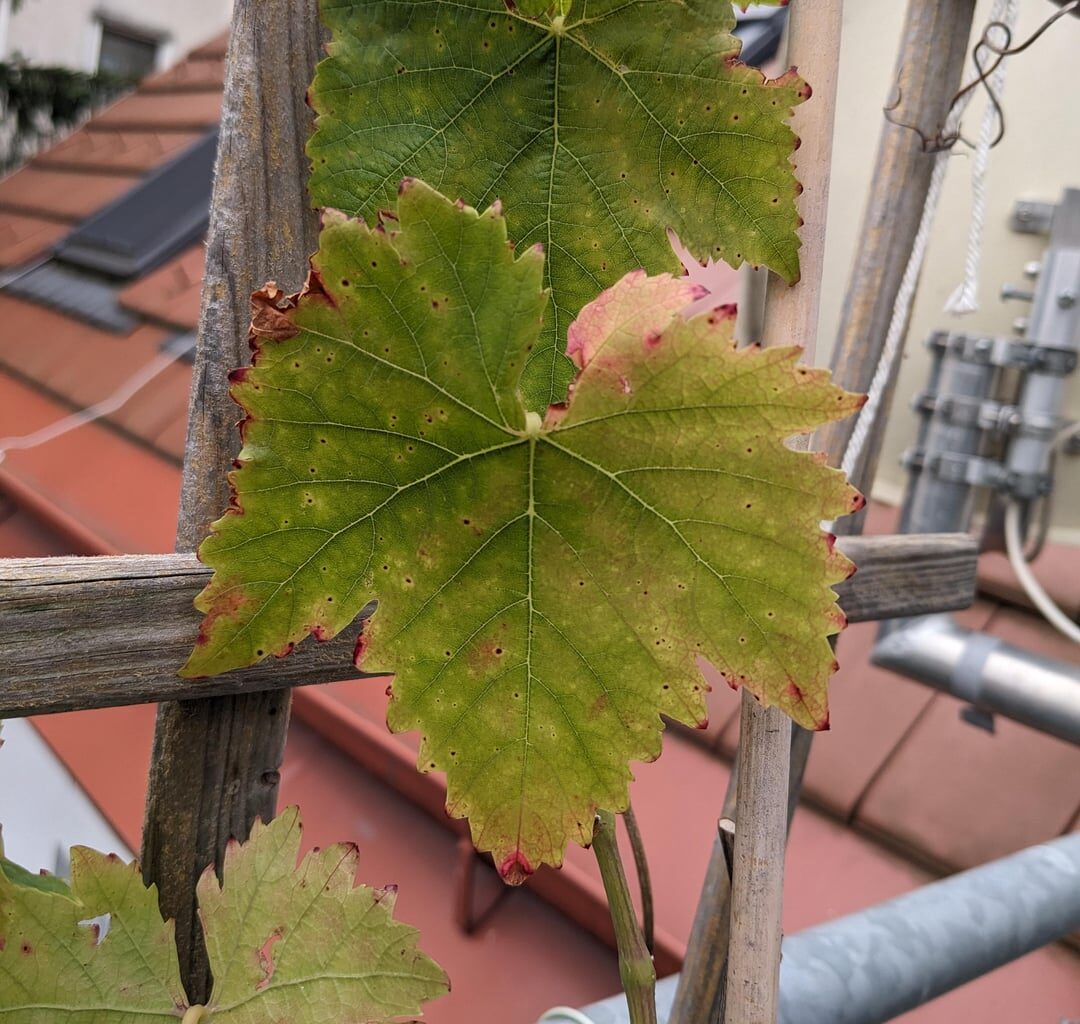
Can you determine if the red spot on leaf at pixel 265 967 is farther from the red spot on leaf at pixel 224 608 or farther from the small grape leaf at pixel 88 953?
the red spot on leaf at pixel 224 608

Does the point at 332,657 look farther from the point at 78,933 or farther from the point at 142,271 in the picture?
the point at 142,271

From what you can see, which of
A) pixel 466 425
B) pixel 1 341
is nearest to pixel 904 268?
pixel 466 425

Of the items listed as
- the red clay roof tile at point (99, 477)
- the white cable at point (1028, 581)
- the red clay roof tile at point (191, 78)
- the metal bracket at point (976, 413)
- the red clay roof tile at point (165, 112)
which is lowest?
the red clay roof tile at point (99, 477)

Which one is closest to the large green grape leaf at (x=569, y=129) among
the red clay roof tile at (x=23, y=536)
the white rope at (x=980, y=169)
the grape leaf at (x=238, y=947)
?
the grape leaf at (x=238, y=947)

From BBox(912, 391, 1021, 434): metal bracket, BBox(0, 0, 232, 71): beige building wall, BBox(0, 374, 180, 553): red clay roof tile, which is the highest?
BBox(0, 0, 232, 71): beige building wall

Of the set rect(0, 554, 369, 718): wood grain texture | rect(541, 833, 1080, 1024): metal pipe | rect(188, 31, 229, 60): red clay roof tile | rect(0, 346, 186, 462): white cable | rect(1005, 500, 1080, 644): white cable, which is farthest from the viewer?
rect(188, 31, 229, 60): red clay roof tile

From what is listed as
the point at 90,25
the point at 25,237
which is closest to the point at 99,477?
the point at 25,237

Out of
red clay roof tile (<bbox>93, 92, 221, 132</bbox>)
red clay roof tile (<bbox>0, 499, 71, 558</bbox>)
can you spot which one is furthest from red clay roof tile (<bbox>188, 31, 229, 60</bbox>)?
red clay roof tile (<bbox>0, 499, 71, 558</bbox>)

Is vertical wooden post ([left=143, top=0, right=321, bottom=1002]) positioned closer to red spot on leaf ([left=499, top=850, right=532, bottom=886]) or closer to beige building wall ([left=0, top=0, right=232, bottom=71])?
red spot on leaf ([left=499, top=850, right=532, bottom=886])
